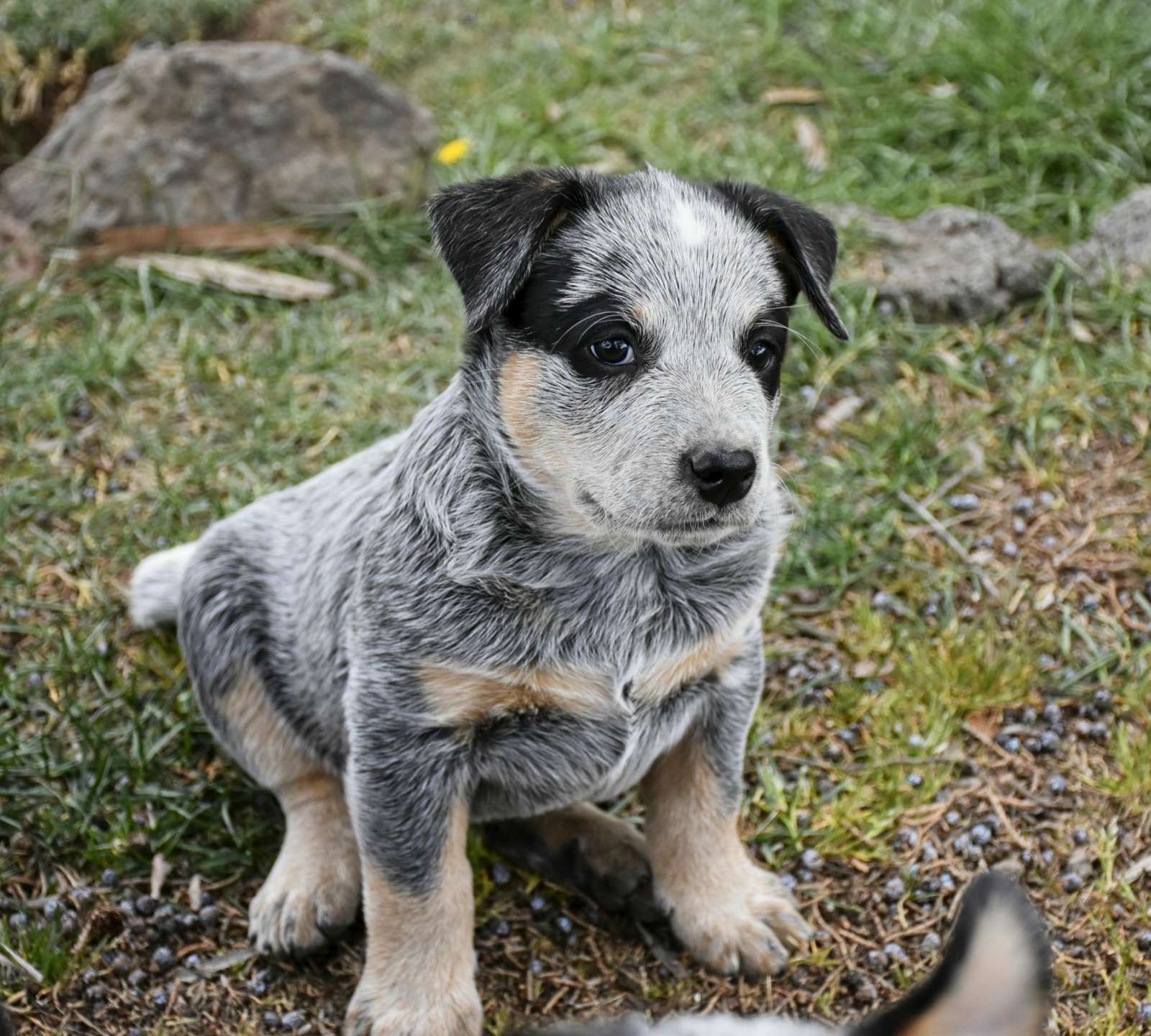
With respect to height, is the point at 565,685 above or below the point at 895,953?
above

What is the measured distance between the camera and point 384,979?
382 centimetres

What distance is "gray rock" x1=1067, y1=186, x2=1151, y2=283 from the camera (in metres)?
6.51

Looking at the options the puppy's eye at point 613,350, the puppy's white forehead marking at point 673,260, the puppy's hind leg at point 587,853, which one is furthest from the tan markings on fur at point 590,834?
the puppy's white forehead marking at point 673,260

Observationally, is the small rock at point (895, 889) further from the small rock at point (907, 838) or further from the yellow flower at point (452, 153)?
the yellow flower at point (452, 153)

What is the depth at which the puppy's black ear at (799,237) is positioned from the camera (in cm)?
376

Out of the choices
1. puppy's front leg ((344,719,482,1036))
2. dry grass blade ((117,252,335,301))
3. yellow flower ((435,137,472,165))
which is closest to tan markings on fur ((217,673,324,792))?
puppy's front leg ((344,719,482,1036))

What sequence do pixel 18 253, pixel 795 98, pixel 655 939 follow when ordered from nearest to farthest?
pixel 655 939 → pixel 18 253 → pixel 795 98

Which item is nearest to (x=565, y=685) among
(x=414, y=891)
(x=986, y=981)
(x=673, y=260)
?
(x=414, y=891)

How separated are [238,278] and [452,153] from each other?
1.42 meters

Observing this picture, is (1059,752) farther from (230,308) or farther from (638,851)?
(230,308)

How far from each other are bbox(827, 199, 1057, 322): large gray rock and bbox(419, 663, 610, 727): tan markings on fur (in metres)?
3.57

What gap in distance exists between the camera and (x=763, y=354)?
3654 mm

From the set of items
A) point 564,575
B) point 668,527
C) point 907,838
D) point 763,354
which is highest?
point 763,354

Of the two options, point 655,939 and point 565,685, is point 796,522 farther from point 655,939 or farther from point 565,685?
point 565,685
